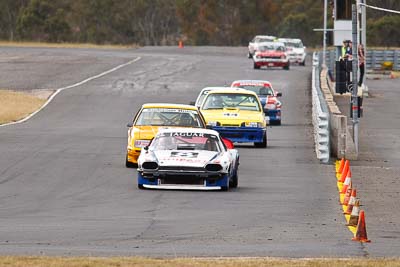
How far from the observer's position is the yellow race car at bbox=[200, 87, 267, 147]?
29328 mm

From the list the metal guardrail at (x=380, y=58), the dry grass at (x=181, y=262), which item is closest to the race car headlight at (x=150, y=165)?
the dry grass at (x=181, y=262)

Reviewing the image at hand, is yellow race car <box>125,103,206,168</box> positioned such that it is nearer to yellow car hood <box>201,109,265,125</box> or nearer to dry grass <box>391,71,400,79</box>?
yellow car hood <box>201,109,265,125</box>

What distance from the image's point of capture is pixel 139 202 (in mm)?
18578

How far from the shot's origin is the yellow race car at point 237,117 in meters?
29.3

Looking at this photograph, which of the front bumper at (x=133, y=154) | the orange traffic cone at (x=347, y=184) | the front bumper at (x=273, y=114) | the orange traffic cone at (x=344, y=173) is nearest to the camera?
the orange traffic cone at (x=347, y=184)

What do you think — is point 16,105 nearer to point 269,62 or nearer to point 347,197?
point 269,62

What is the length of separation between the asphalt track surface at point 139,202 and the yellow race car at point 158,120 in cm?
77

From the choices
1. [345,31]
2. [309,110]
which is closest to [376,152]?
[309,110]

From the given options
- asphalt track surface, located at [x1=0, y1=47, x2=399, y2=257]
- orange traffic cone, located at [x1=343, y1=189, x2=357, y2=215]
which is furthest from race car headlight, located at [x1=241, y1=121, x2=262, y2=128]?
orange traffic cone, located at [x1=343, y1=189, x2=357, y2=215]

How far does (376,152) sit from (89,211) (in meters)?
14.4

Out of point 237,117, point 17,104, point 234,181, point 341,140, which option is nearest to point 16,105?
point 17,104

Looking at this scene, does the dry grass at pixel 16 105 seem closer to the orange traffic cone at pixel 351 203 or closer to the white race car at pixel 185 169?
the white race car at pixel 185 169

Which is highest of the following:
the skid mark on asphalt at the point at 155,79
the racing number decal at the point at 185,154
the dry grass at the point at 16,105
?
the racing number decal at the point at 185,154

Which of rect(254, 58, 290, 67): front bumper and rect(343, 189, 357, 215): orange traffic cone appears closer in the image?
rect(343, 189, 357, 215): orange traffic cone
